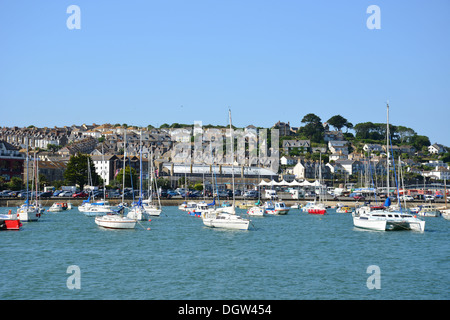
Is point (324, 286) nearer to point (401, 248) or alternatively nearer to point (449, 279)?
point (449, 279)

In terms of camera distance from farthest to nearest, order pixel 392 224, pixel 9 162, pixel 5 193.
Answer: pixel 9 162 → pixel 5 193 → pixel 392 224

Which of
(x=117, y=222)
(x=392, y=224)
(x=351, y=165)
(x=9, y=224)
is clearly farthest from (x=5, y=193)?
(x=351, y=165)

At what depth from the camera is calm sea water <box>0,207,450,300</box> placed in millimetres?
24688

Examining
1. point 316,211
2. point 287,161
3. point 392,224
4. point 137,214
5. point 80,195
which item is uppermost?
point 287,161

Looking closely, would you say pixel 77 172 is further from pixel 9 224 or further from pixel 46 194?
pixel 9 224

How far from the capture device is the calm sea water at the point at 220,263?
81.0ft

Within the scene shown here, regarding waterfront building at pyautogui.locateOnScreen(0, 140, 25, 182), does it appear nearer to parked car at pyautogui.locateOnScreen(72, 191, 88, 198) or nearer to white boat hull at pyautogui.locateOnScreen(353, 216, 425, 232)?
parked car at pyautogui.locateOnScreen(72, 191, 88, 198)

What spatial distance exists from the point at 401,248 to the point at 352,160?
146m

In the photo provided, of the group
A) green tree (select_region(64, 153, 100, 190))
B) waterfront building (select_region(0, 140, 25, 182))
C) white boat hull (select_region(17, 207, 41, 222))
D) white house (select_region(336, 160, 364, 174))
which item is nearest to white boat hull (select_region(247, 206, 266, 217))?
white boat hull (select_region(17, 207, 41, 222))

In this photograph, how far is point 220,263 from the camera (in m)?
31.6

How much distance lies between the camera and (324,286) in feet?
84.8

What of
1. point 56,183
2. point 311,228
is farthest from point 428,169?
point 311,228

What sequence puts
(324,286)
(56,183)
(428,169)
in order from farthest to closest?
(428,169)
(56,183)
(324,286)

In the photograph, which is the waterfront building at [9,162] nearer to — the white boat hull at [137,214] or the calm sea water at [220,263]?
the white boat hull at [137,214]
